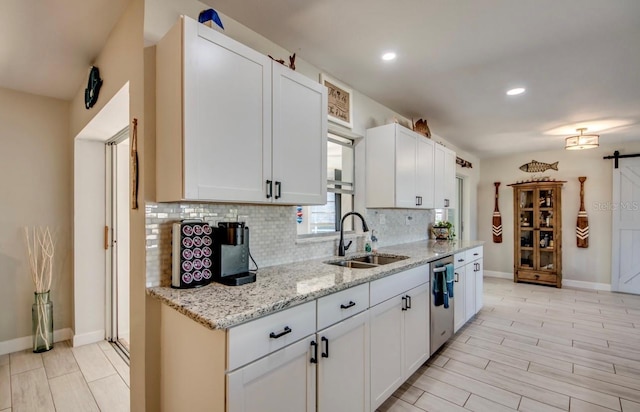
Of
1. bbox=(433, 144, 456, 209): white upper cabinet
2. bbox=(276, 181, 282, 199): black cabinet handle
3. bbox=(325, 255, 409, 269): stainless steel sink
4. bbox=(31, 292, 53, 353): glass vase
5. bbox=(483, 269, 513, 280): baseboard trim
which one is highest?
bbox=(433, 144, 456, 209): white upper cabinet

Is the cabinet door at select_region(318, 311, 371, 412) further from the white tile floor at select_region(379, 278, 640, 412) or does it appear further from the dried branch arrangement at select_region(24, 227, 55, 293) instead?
the dried branch arrangement at select_region(24, 227, 55, 293)

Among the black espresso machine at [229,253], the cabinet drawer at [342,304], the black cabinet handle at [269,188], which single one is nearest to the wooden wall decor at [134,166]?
the black espresso machine at [229,253]

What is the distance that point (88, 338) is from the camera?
305cm

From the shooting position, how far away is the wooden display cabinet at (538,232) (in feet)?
17.9

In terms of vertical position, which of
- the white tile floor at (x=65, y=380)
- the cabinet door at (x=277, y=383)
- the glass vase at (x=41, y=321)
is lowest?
the white tile floor at (x=65, y=380)

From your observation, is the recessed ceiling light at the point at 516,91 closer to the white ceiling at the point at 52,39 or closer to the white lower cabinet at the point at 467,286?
→ the white lower cabinet at the point at 467,286

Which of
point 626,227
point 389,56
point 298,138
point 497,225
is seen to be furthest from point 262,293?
point 626,227

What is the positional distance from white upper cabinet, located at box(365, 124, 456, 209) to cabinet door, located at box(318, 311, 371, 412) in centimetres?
152

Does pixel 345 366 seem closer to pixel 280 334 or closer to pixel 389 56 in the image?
pixel 280 334

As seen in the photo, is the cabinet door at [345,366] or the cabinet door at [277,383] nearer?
the cabinet door at [277,383]

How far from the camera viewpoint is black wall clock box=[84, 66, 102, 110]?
2.29 meters

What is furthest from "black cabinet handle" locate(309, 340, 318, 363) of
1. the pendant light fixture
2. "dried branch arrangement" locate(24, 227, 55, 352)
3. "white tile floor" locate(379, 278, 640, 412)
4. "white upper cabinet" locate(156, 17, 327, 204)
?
the pendant light fixture

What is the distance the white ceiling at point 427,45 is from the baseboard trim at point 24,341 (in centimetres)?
236

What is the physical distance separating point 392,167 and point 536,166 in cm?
438
